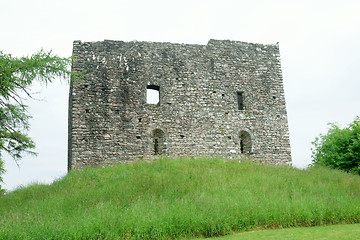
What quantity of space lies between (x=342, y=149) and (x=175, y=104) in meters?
11.6

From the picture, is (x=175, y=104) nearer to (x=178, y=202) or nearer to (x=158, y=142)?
(x=158, y=142)

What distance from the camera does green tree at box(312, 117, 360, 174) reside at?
60.6 feet

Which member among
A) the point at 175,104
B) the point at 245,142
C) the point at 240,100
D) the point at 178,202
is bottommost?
the point at 178,202

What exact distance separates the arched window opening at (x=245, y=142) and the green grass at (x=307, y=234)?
804cm

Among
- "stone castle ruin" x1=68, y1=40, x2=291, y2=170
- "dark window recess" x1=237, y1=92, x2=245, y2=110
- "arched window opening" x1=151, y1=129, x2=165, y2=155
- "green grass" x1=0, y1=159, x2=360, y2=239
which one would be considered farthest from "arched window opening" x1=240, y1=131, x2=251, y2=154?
"arched window opening" x1=151, y1=129, x2=165, y2=155

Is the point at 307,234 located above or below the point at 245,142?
below

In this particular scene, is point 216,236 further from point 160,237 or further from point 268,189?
point 268,189

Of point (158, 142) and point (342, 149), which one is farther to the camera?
point (342, 149)

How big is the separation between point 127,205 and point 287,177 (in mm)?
6501

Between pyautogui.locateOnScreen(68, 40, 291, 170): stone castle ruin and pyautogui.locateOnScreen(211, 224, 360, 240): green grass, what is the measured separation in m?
7.73

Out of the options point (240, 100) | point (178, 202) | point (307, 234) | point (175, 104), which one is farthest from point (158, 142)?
point (307, 234)

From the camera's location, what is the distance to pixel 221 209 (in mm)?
8133

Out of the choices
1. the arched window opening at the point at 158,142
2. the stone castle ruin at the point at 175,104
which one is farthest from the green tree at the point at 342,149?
→ the arched window opening at the point at 158,142

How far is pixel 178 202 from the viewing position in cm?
858
